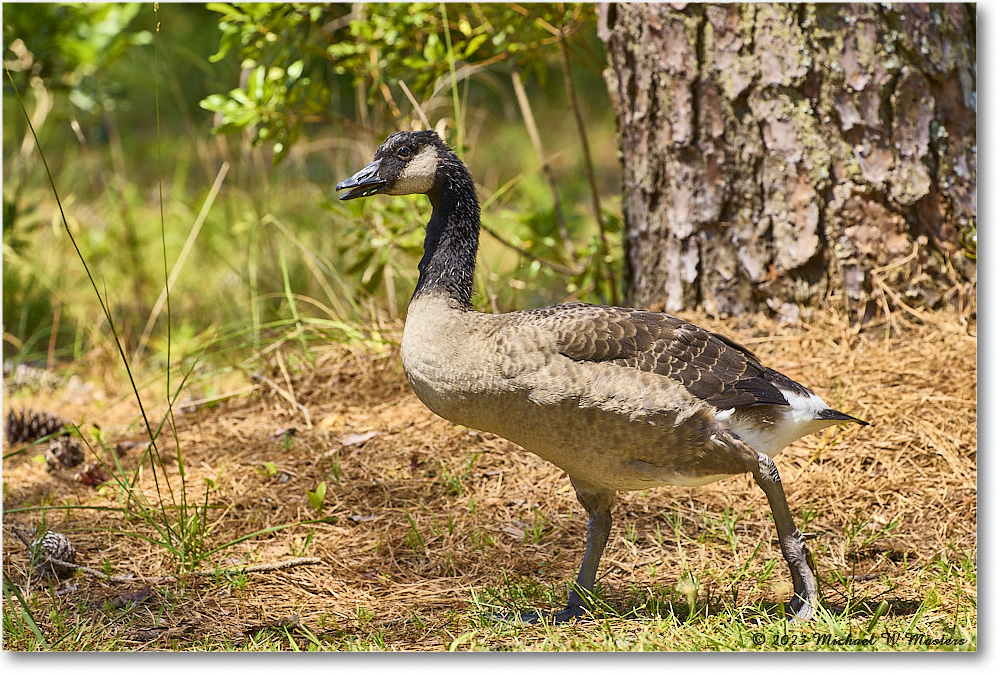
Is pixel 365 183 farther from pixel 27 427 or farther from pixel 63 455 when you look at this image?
pixel 27 427

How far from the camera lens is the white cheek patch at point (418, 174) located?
3156mm

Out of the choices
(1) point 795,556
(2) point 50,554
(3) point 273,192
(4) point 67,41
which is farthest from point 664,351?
(4) point 67,41

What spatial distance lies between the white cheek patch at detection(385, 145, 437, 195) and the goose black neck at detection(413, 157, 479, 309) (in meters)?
0.03

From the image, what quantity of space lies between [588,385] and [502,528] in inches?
44.8

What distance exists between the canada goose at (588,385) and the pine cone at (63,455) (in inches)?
84.5

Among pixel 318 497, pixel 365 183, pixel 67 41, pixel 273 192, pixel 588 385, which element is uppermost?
pixel 67 41

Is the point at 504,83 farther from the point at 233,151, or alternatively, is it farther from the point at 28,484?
the point at 28,484

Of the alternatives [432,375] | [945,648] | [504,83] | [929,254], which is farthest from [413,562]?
[504,83]

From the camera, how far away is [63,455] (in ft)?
14.1

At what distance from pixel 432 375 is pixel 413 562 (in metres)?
1.03

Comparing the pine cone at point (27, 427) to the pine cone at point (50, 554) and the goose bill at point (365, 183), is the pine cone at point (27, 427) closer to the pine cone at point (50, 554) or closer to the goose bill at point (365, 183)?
the pine cone at point (50, 554)

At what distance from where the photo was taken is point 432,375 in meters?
2.88

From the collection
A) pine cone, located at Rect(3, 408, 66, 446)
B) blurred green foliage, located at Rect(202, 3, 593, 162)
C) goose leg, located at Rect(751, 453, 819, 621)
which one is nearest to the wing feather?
goose leg, located at Rect(751, 453, 819, 621)

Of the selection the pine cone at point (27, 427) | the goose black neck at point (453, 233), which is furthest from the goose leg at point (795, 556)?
the pine cone at point (27, 427)
